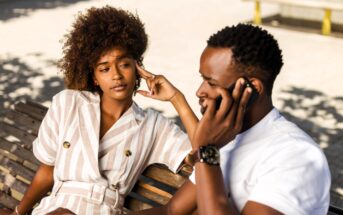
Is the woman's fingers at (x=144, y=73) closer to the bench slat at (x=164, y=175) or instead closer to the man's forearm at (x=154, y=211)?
the bench slat at (x=164, y=175)

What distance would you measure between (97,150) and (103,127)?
173 millimetres

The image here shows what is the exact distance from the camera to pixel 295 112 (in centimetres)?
751

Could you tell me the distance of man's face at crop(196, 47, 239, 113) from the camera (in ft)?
7.98

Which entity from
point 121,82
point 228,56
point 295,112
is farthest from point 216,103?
point 295,112

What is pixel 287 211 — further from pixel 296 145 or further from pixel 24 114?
pixel 24 114

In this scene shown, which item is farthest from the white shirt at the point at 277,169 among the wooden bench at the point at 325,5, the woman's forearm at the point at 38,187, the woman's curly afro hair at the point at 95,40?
the wooden bench at the point at 325,5

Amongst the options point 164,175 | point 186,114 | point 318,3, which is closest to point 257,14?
point 318,3

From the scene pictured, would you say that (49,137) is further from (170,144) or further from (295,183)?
(295,183)

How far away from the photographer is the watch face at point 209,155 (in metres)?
2.30

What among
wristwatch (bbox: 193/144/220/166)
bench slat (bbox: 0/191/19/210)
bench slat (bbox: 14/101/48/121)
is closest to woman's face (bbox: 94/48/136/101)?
wristwatch (bbox: 193/144/220/166)

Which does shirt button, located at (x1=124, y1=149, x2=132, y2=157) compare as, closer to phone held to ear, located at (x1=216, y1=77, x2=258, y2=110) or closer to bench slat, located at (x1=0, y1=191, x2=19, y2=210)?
phone held to ear, located at (x1=216, y1=77, x2=258, y2=110)

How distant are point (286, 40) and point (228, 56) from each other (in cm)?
911

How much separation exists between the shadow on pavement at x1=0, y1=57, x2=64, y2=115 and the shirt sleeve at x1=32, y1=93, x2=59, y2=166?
424 centimetres

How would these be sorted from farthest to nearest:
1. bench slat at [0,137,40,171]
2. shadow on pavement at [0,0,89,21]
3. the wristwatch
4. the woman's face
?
shadow on pavement at [0,0,89,21], bench slat at [0,137,40,171], the woman's face, the wristwatch
